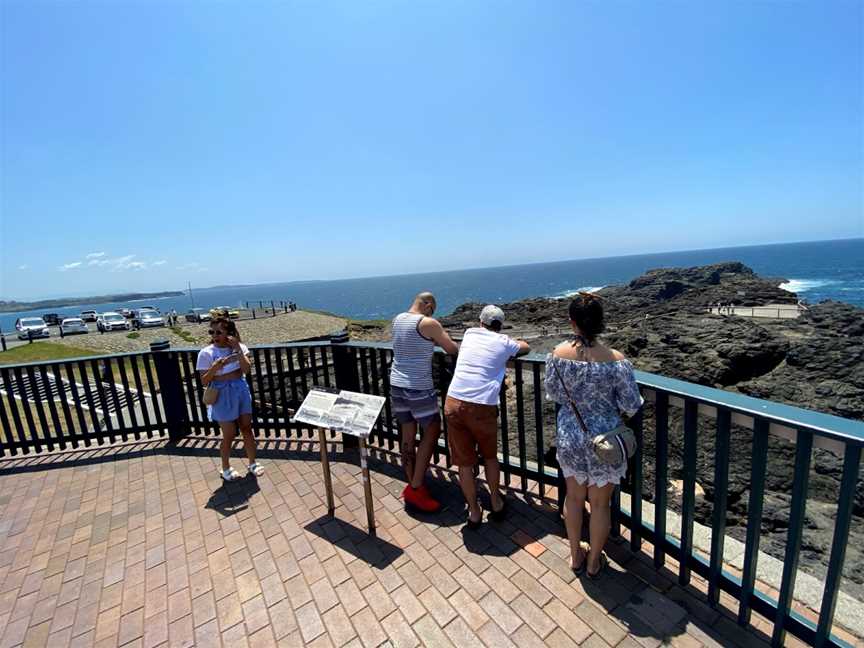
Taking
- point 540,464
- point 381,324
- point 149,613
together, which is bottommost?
point 381,324

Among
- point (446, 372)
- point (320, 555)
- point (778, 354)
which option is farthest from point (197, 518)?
point (778, 354)

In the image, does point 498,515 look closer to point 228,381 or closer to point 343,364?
point 343,364

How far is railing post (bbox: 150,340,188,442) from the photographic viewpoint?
5.01 metres

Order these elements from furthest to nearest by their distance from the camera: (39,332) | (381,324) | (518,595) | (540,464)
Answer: (381,324), (39,332), (540,464), (518,595)

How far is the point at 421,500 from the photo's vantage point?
11.0ft

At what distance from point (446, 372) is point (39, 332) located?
3719cm

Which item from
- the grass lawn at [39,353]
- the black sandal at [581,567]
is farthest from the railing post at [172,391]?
the grass lawn at [39,353]

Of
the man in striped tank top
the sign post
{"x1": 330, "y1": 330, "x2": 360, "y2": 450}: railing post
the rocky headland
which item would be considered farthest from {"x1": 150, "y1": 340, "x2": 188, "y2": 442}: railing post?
the rocky headland

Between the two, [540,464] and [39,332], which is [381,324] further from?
[540,464]

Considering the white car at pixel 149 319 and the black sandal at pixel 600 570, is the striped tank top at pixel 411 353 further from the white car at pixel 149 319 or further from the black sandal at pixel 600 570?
the white car at pixel 149 319

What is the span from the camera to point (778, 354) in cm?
1209

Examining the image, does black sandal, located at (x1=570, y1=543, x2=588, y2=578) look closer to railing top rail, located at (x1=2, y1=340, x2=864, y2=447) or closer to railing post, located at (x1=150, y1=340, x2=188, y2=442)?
railing top rail, located at (x1=2, y1=340, x2=864, y2=447)

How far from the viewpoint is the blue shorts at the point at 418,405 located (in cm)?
329

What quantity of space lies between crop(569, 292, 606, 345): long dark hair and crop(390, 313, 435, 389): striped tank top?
4.16ft
